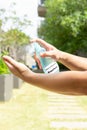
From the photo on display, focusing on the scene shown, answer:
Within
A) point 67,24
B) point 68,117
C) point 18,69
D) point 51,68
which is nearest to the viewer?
point 18,69

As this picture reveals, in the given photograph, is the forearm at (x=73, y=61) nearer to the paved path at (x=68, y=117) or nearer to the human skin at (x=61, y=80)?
the human skin at (x=61, y=80)

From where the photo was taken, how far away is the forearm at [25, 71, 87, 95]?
4.98 ft

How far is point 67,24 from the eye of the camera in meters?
22.3

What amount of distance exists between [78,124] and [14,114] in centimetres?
147

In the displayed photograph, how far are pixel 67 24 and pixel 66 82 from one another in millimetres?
20996

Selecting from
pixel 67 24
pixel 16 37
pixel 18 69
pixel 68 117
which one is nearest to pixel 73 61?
pixel 18 69

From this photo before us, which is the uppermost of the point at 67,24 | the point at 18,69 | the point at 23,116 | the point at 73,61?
the point at 18,69

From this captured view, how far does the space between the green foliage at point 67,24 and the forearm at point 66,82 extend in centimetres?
2087

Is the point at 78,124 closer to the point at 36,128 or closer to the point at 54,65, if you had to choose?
the point at 36,128

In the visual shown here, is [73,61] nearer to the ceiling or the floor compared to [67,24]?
nearer to the ceiling

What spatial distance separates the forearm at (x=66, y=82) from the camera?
1517mm

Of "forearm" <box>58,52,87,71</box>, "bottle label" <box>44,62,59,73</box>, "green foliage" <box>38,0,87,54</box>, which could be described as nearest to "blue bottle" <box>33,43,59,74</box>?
"bottle label" <box>44,62,59,73</box>

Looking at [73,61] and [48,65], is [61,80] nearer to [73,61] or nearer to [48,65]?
[48,65]

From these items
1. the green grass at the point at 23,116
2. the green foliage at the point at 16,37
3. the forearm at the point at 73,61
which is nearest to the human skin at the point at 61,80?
the forearm at the point at 73,61
